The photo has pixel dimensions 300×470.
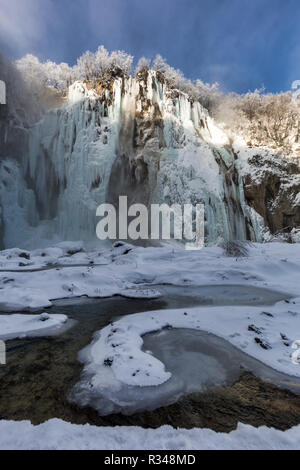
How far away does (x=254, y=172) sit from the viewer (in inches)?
964

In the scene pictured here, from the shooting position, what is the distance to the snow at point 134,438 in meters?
1.46

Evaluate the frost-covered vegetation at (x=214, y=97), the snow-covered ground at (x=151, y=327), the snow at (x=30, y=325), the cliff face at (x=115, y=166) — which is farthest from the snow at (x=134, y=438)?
the frost-covered vegetation at (x=214, y=97)

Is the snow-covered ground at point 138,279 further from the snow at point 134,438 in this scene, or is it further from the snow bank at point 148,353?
the snow at point 134,438

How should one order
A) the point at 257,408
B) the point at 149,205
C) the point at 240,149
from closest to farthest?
the point at 257,408, the point at 149,205, the point at 240,149

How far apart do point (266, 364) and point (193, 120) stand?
85.8 feet

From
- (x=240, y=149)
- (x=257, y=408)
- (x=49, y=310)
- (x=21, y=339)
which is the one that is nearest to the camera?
(x=257, y=408)

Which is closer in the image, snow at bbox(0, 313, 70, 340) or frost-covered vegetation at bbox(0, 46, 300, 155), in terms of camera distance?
snow at bbox(0, 313, 70, 340)

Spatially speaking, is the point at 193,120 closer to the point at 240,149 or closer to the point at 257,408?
the point at 240,149

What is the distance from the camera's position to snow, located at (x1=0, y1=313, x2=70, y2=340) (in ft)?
11.3

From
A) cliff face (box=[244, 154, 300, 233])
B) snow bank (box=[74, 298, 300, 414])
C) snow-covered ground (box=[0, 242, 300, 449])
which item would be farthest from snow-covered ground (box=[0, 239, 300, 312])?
cliff face (box=[244, 154, 300, 233])

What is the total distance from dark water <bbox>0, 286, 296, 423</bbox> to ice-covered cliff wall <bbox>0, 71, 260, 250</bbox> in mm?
15800

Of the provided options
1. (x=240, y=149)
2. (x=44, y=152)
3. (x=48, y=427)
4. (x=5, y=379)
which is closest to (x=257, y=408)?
(x=48, y=427)

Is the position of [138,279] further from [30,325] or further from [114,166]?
[114,166]

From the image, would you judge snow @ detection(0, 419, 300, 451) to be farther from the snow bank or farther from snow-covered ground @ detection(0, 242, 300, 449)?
the snow bank
